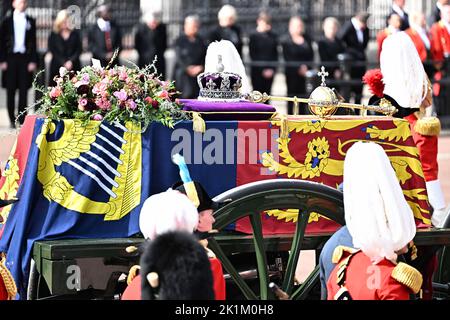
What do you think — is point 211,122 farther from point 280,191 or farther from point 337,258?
point 337,258

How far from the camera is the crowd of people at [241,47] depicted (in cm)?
1922

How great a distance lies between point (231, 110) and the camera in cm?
698

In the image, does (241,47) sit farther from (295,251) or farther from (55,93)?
(295,251)

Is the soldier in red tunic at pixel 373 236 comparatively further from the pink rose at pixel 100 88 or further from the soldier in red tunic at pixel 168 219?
the pink rose at pixel 100 88

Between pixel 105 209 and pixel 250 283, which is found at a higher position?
pixel 105 209

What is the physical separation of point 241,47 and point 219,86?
13.1 m

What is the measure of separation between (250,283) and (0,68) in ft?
43.3

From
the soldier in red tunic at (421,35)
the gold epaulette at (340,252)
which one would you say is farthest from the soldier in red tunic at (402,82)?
the soldier in red tunic at (421,35)

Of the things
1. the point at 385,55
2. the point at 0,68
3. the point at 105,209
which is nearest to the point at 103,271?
the point at 105,209

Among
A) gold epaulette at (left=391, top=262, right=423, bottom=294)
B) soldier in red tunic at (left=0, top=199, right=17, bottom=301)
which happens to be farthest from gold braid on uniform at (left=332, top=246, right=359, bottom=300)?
soldier in red tunic at (left=0, top=199, right=17, bottom=301)

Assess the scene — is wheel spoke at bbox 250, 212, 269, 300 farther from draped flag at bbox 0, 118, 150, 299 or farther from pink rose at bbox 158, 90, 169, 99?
pink rose at bbox 158, 90, 169, 99

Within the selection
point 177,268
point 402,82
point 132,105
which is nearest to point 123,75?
point 132,105
